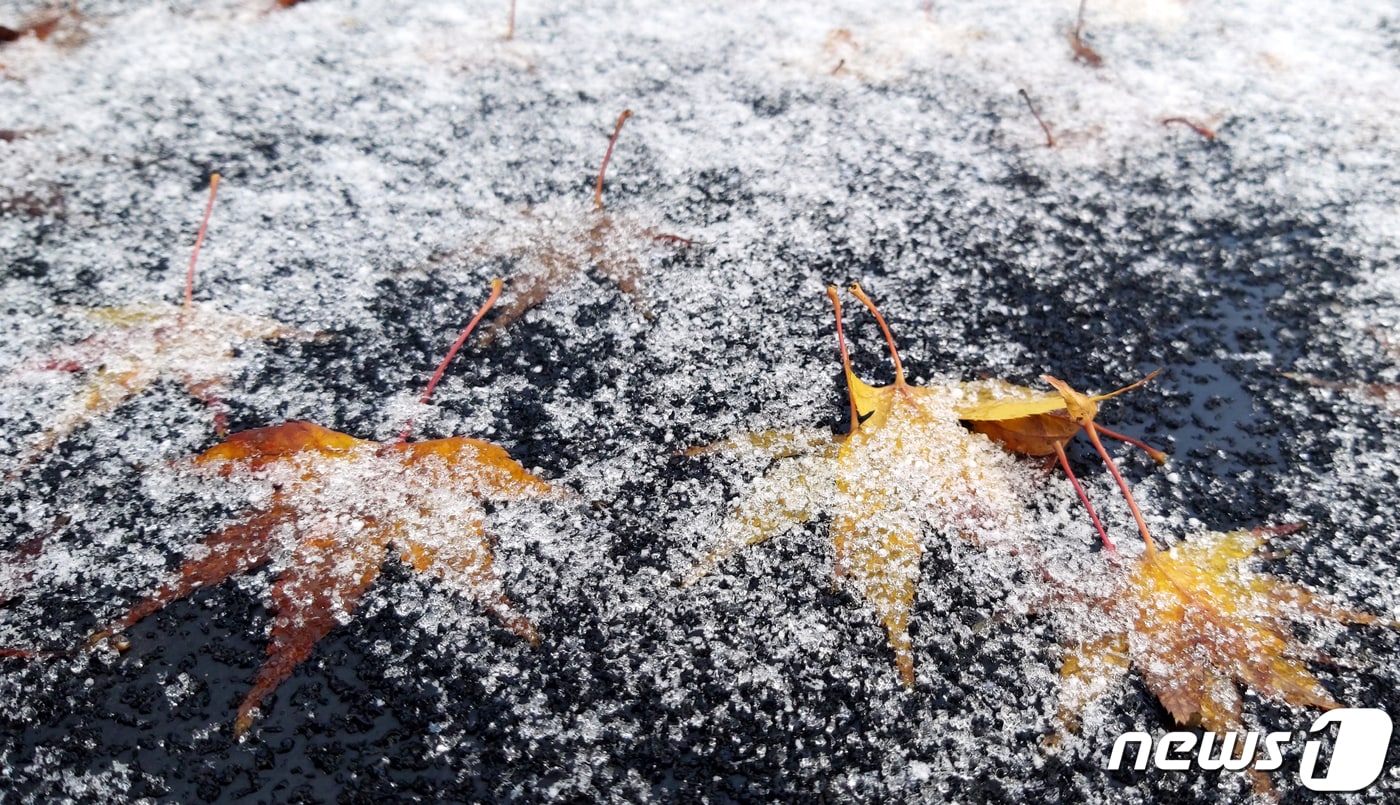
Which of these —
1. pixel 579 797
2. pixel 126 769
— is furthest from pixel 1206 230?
pixel 126 769

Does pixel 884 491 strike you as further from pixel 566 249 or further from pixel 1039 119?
pixel 1039 119

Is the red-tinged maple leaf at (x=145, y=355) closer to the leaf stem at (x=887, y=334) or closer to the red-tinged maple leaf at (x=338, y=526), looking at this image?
the red-tinged maple leaf at (x=338, y=526)

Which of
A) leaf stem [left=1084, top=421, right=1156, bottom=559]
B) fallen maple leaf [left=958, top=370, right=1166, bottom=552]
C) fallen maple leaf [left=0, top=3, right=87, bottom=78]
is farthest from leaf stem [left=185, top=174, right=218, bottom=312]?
leaf stem [left=1084, top=421, right=1156, bottom=559]

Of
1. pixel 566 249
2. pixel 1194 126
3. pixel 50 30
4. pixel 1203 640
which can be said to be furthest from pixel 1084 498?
pixel 50 30

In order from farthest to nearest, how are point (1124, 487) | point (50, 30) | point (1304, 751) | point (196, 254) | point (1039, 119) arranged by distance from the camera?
1. point (50, 30)
2. point (1039, 119)
3. point (196, 254)
4. point (1124, 487)
5. point (1304, 751)

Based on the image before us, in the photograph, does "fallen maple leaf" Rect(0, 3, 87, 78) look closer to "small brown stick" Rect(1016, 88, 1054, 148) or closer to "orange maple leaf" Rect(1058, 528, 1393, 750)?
"small brown stick" Rect(1016, 88, 1054, 148)

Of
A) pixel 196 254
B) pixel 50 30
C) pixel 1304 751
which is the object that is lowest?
pixel 1304 751

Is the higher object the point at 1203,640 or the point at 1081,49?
the point at 1081,49

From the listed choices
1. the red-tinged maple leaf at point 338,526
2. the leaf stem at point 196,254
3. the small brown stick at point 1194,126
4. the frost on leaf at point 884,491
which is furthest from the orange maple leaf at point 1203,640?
the leaf stem at point 196,254
